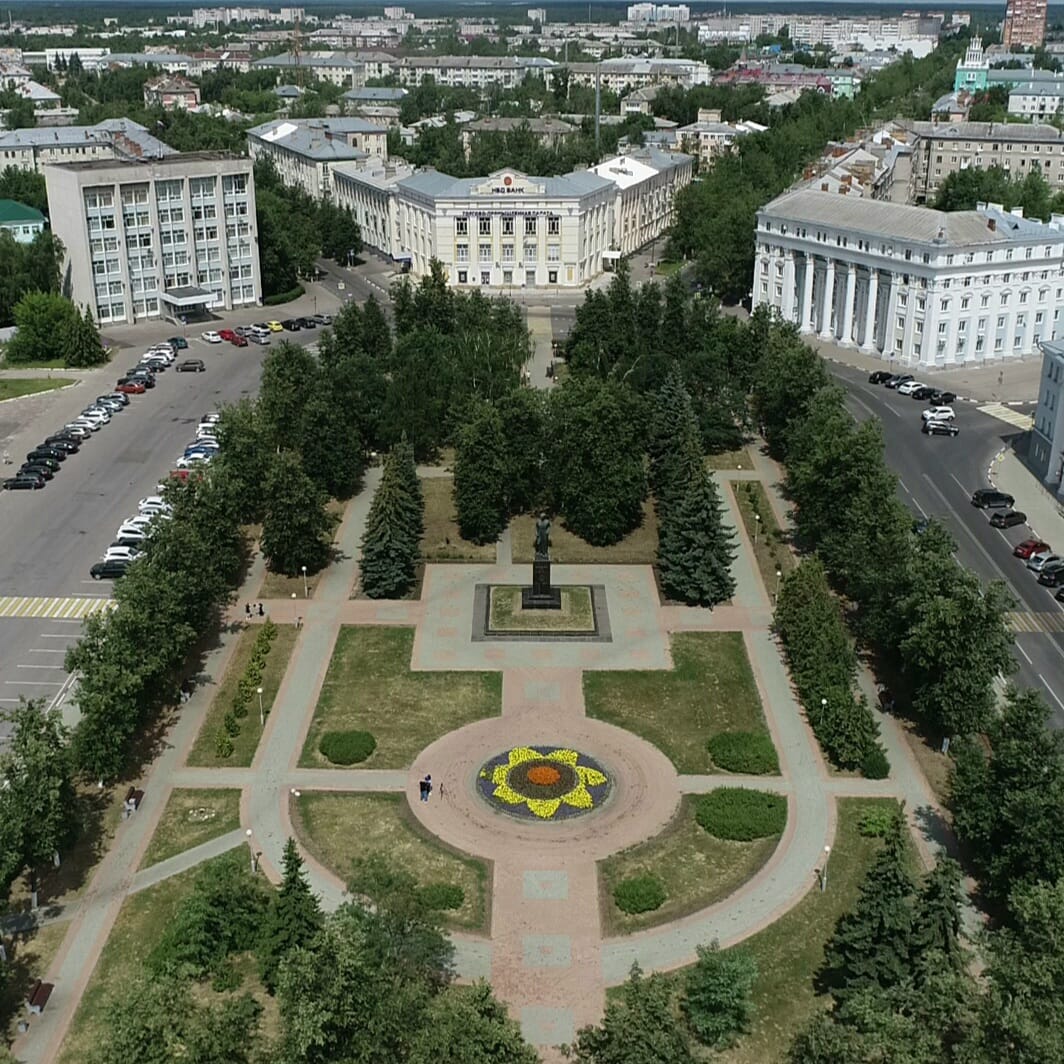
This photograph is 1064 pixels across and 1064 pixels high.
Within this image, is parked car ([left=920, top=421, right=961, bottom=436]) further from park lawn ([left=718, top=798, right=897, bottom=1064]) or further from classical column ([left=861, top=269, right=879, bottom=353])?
park lawn ([left=718, top=798, right=897, bottom=1064])

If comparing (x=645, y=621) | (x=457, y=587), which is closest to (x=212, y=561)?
(x=457, y=587)

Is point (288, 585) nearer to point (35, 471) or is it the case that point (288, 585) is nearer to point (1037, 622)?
point (35, 471)

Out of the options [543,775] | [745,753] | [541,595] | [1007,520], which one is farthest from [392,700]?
[1007,520]

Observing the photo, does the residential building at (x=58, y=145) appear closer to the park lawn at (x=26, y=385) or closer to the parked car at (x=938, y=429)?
the park lawn at (x=26, y=385)

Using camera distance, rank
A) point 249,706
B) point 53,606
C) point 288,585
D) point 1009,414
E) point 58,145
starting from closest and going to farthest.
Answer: point 249,706
point 53,606
point 288,585
point 1009,414
point 58,145

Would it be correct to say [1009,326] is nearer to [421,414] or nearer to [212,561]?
[421,414]

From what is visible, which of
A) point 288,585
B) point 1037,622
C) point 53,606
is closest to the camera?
point 1037,622
